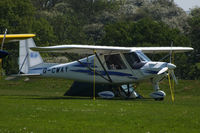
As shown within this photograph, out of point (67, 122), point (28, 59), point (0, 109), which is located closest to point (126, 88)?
point (28, 59)

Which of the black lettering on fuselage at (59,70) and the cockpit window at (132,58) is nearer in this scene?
the cockpit window at (132,58)

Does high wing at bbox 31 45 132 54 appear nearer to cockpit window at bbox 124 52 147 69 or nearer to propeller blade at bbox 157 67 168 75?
cockpit window at bbox 124 52 147 69

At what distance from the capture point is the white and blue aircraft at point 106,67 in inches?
969

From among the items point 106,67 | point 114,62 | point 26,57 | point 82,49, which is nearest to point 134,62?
point 114,62

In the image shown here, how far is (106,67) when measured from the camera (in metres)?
26.4

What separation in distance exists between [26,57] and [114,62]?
219 inches

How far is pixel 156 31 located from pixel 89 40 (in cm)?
2146

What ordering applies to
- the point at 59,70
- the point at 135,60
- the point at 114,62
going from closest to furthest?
1. the point at 135,60
2. the point at 114,62
3. the point at 59,70

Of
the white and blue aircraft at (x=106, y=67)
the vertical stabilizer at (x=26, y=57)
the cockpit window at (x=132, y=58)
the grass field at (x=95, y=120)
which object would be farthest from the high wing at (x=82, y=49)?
the grass field at (x=95, y=120)

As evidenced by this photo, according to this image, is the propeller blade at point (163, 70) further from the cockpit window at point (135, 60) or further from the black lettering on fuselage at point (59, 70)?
the black lettering on fuselage at point (59, 70)

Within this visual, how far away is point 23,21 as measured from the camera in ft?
235

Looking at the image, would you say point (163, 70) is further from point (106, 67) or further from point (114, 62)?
point (106, 67)

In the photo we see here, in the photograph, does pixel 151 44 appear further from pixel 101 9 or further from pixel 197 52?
pixel 101 9

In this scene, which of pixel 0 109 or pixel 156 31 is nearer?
pixel 0 109
